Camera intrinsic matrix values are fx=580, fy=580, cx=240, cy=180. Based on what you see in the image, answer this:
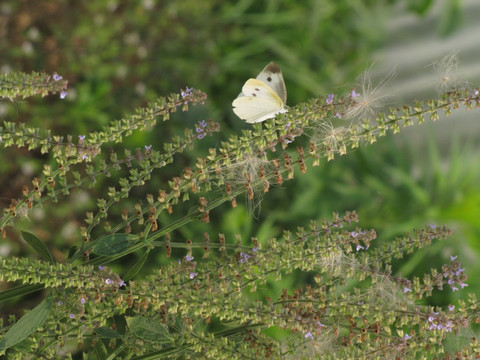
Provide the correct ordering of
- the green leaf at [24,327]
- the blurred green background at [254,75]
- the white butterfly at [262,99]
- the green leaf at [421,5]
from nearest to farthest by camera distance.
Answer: the green leaf at [24,327] < the white butterfly at [262,99] < the blurred green background at [254,75] < the green leaf at [421,5]

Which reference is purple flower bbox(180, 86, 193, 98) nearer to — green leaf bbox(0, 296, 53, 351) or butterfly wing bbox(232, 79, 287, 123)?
butterfly wing bbox(232, 79, 287, 123)

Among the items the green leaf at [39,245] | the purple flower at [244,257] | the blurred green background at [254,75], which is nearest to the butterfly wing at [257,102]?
the purple flower at [244,257]

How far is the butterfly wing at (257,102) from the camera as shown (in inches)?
27.0

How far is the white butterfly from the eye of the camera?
687 mm

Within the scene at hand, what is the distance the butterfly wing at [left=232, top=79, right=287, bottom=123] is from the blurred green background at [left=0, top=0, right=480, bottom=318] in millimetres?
782

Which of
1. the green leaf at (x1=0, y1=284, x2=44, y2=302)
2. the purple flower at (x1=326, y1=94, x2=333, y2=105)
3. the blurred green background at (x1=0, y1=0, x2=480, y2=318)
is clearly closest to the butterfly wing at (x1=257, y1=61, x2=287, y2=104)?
the purple flower at (x1=326, y1=94, x2=333, y2=105)

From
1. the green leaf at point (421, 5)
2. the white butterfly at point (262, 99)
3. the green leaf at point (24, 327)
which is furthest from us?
the green leaf at point (421, 5)

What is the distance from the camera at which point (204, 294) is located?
59 cm

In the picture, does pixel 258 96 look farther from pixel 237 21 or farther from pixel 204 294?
pixel 237 21

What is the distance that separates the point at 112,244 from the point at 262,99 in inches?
9.6

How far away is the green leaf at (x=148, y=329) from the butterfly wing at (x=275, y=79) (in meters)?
0.30

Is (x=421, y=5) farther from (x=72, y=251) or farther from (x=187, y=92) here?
(x=72, y=251)

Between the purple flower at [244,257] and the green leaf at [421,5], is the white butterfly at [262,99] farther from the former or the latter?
the green leaf at [421,5]

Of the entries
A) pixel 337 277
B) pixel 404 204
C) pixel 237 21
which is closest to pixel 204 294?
pixel 337 277
